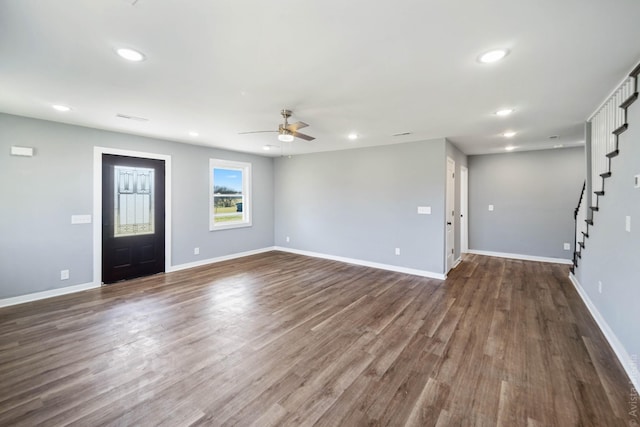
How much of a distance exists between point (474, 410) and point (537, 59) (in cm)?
272

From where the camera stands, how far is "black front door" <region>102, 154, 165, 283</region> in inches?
178

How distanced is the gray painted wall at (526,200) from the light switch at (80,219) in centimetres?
817

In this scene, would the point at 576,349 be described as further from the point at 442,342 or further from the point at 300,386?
the point at 300,386

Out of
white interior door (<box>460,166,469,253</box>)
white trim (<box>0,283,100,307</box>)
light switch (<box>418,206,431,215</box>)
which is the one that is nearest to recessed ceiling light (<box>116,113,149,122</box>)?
white trim (<box>0,283,100,307</box>)

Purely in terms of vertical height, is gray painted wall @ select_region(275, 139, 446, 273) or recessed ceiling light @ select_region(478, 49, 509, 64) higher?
recessed ceiling light @ select_region(478, 49, 509, 64)

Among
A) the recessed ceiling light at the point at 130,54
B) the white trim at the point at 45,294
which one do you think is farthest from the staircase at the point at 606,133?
the white trim at the point at 45,294

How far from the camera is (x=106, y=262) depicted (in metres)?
4.49

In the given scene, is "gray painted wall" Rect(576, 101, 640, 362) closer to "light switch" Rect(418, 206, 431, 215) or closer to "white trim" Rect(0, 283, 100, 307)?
"light switch" Rect(418, 206, 431, 215)

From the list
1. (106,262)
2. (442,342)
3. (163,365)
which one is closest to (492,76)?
(442,342)

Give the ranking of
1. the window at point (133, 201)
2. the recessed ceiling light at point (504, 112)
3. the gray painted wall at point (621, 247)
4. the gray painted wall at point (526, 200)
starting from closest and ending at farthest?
the gray painted wall at point (621, 247) → the recessed ceiling light at point (504, 112) → the window at point (133, 201) → the gray painted wall at point (526, 200)

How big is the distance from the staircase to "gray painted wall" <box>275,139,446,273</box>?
191 cm

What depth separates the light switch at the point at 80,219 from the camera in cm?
415

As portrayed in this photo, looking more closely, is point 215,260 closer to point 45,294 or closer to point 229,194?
point 229,194

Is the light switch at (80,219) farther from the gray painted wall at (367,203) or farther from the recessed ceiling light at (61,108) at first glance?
the gray painted wall at (367,203)
